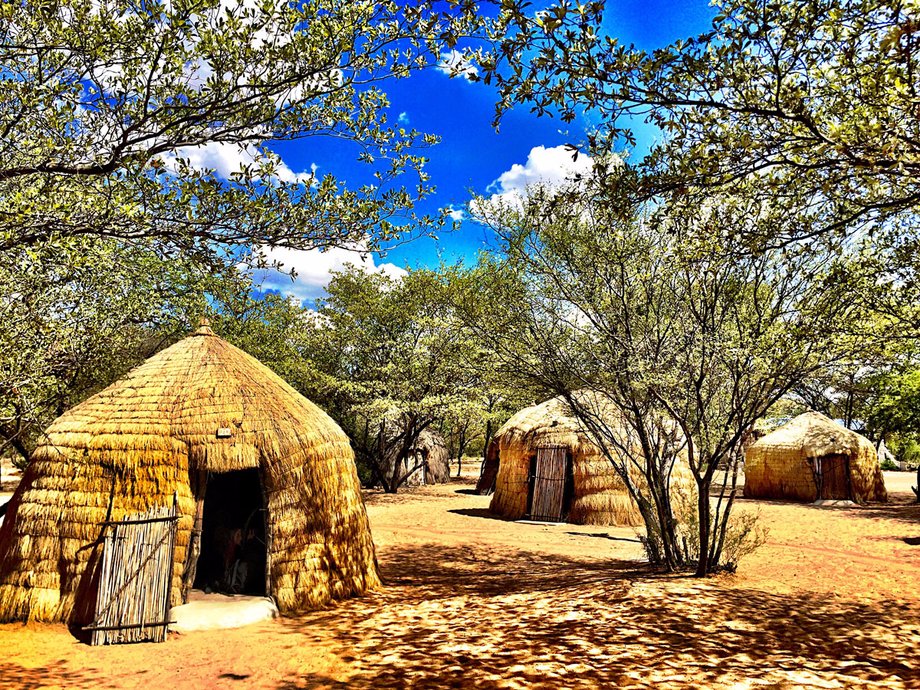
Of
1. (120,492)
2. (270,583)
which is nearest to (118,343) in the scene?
(120,492)

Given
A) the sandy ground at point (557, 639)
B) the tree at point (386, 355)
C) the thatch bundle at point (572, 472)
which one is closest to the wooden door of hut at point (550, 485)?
the thatch bundle at point (572, 472)

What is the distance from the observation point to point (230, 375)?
30.0ft

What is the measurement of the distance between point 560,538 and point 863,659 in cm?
931

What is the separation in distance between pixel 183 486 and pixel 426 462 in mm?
23657

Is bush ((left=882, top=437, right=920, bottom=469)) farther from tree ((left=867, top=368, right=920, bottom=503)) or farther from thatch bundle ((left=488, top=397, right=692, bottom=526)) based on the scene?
thatch bundle ((left=488, top=397, right=692, bottom=526))

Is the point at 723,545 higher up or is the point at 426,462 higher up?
the point at 723,545

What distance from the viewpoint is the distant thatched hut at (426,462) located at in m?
29.2

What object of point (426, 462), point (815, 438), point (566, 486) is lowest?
point (426, 462)

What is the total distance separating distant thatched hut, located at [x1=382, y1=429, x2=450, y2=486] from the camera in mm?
29172

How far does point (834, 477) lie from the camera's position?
23.1 meters

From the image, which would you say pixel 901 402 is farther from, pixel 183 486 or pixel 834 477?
pixel 183 486

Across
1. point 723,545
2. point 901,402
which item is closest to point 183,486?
point 723,545

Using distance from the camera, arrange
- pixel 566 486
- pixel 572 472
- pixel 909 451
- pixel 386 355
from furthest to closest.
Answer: pixel 909 451 → pixel 386 355 → pixel 566 486 → pixel 572 472

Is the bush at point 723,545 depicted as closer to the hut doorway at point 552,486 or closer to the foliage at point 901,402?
the hut doorway at point 552,486
